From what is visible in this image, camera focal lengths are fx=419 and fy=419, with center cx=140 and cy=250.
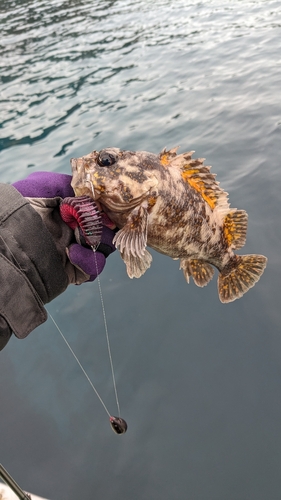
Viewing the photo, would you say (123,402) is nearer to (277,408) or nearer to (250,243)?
(277,408)

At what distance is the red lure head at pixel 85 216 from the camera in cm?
293

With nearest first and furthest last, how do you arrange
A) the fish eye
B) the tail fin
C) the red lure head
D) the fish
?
the red lure head, the fish, the fish eye, the tail fin

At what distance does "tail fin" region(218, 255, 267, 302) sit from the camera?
14.6ft

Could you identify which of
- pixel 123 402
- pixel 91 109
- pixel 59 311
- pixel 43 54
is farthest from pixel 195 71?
pixel 123 402

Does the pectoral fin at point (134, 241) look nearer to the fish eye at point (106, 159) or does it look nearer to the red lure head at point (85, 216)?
the red lure head at point (85, 216)

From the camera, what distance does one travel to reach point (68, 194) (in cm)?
339

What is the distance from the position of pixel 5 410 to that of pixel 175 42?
1502 centimetres

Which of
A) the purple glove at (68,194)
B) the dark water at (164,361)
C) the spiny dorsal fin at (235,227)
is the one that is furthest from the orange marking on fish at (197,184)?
the dark water at (164,361)

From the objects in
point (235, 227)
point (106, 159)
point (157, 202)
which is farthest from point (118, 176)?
point (235, 227)

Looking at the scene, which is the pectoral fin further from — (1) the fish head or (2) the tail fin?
(2) the tail fin

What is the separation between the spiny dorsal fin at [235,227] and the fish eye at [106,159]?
1.31 m

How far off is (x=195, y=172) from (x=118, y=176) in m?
0.75

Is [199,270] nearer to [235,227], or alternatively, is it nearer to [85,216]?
[235,227]

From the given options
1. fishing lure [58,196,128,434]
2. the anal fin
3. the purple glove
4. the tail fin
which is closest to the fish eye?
the purple glove
